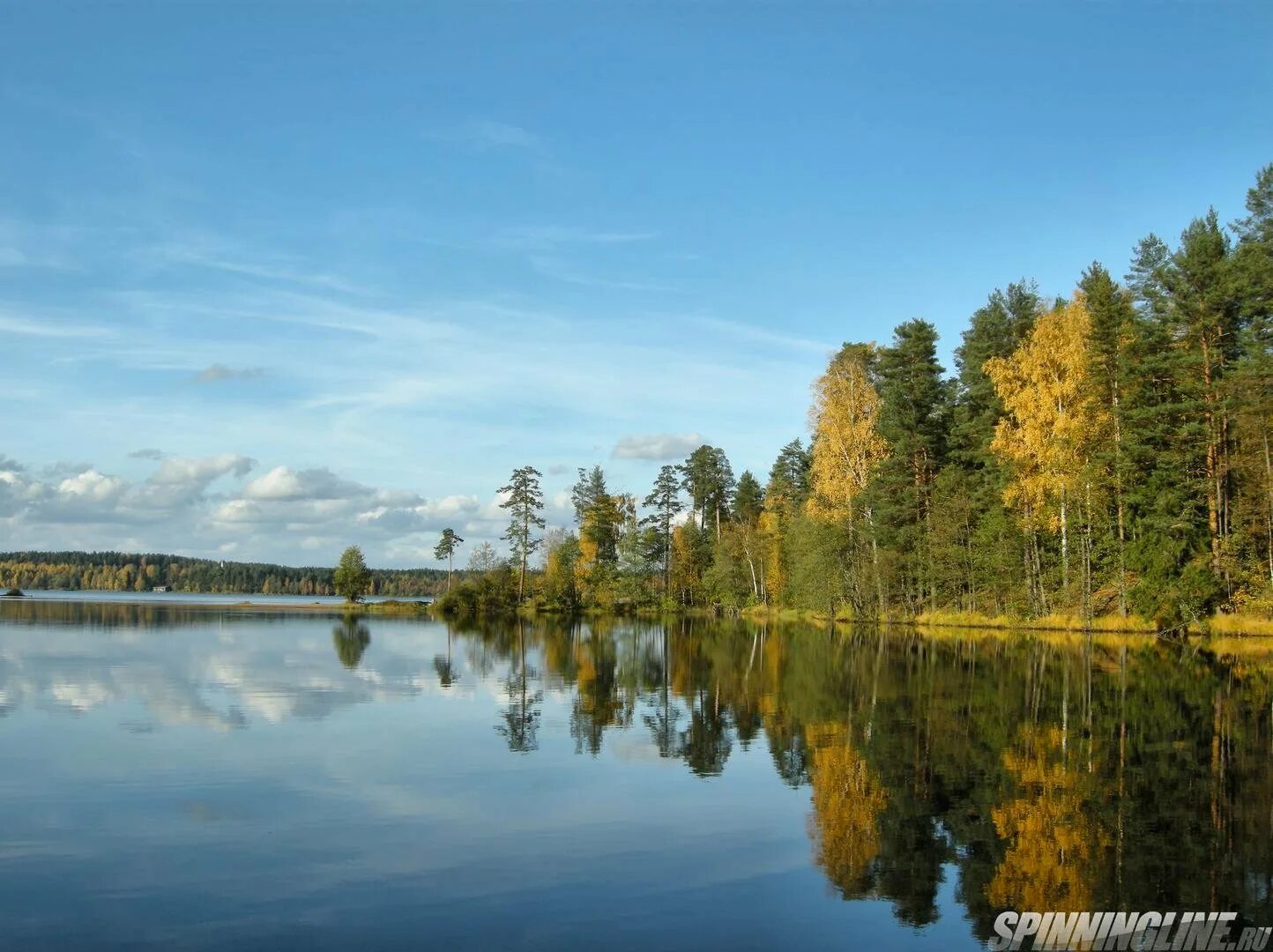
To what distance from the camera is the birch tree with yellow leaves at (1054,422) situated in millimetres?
43031

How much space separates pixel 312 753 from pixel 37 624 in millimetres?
45667

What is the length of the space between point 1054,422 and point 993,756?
3250 centimetres

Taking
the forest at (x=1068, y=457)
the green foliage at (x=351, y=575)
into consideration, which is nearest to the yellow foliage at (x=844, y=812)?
the forest at (x=1068, y=457)

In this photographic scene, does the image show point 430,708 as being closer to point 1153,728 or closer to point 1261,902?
point 1153,728

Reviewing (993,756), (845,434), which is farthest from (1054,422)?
(993,756)

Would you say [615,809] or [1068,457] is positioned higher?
[1068,457]

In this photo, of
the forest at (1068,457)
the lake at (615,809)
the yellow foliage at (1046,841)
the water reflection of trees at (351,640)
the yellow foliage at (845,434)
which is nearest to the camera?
the lake at (615,809)

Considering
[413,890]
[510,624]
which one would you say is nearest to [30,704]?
[413,890]

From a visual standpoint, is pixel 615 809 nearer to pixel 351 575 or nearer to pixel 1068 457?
pixel 1068 457

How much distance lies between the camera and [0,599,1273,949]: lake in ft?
26.6

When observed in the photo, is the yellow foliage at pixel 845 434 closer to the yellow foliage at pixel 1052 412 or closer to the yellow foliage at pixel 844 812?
the yellow foliage at pixel 1052 412

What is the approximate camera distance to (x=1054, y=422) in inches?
1727

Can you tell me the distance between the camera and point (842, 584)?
60.7 metres

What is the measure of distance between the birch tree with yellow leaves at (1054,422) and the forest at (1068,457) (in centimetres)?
9
